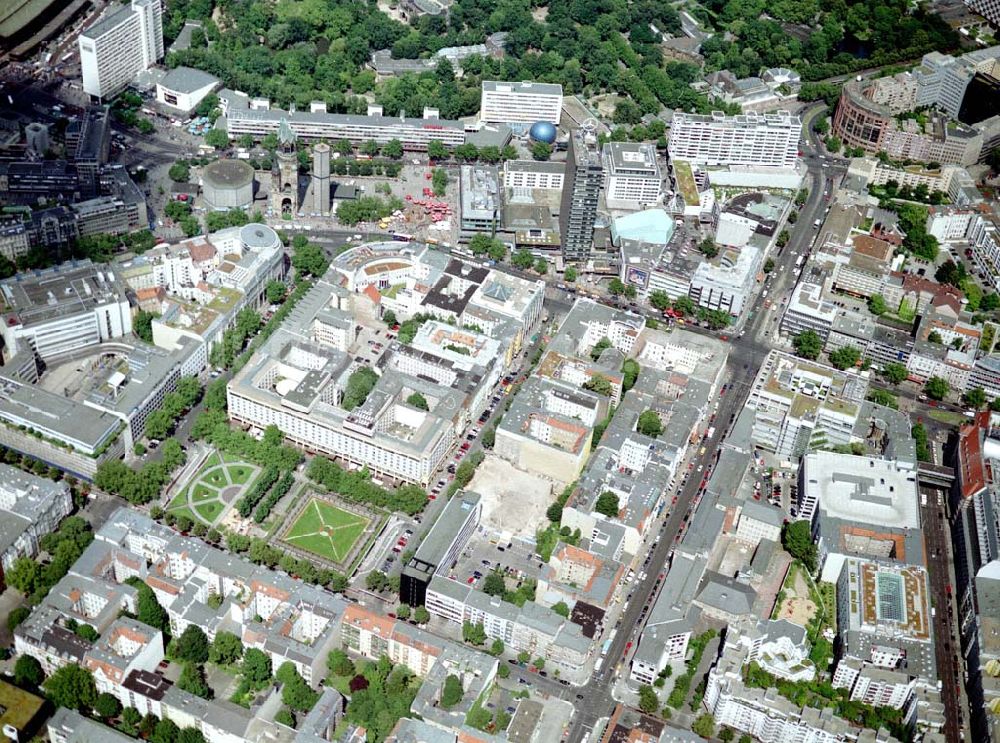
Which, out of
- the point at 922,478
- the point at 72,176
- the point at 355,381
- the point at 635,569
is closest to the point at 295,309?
the point at 355,381

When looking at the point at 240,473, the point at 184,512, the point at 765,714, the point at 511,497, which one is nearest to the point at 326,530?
the point at 240,473

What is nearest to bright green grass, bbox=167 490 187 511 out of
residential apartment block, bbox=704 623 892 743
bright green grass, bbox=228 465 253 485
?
bright green grass, bbox=228 465 253 485

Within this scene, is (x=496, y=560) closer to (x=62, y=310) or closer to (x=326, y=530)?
(x=326, y=530)

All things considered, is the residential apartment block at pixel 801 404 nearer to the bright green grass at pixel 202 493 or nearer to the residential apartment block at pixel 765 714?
the residential apartment block at pixel 765 714

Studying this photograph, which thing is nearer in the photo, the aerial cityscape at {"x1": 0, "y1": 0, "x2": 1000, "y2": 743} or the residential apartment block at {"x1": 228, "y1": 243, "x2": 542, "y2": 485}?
the aerial cityscape at {"x1": 0, "y1": 0, "x2": 1000, "y2": 743}

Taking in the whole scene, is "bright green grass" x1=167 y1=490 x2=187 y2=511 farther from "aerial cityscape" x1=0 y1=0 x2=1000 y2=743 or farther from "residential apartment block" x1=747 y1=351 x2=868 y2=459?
"residential apartment block" x1=747 y1=351 x2=868 y2=459
